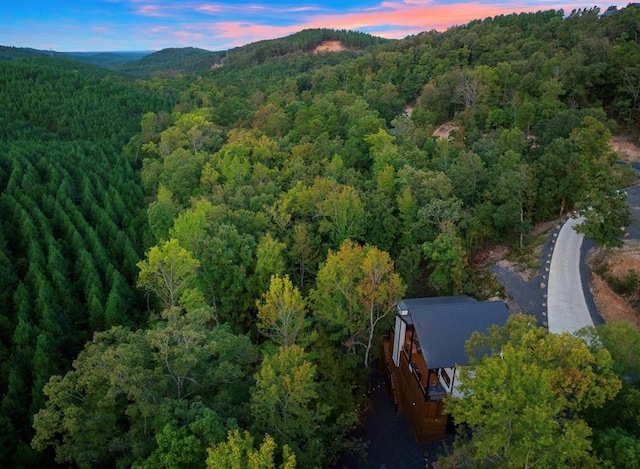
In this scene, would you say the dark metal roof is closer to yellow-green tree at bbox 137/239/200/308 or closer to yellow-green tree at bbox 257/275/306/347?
yellow-green tree at bbox 257/275/306/347

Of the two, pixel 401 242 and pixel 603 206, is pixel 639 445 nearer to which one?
pixel 603 206

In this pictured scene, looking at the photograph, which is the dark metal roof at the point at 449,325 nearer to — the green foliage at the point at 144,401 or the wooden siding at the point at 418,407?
the wooden siding at the point at 418,407

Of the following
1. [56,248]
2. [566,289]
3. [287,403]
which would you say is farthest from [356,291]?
[56,248]

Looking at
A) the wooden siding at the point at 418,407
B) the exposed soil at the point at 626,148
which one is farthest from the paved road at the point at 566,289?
the exposed soil at the point at 626,148

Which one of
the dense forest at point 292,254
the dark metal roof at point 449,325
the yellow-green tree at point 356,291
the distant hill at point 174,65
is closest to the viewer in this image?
the dense forest at point 292,254

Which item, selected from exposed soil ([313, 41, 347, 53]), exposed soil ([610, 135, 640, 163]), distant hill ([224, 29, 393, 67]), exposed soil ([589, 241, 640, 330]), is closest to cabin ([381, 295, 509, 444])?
exposed soil ([589, 241, 640, 330])

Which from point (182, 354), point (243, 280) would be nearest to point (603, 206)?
point (243, 280)
